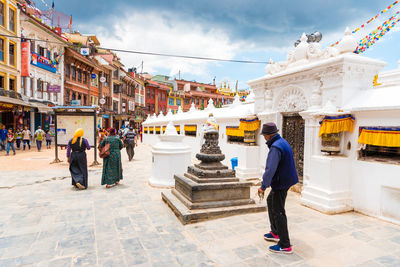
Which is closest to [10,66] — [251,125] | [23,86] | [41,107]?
[23,86]

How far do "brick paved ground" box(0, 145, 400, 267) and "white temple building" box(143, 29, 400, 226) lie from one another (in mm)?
441

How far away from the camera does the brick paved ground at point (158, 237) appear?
131 inches

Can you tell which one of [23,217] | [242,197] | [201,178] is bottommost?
[23,217]

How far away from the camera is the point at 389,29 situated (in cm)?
657

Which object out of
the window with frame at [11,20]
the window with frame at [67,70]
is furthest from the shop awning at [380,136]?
the window with frame at [67,70]

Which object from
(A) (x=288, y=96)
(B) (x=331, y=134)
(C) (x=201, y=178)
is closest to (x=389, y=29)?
(A) (x=288, y=96)

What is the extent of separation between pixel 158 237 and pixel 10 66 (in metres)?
21.6

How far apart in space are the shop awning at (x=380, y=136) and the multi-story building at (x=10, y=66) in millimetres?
20365

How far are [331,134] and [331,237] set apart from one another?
2.22m

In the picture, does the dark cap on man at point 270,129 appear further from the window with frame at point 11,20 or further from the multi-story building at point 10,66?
the window with frame at point 11,20

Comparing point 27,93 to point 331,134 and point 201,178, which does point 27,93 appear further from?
point 331,134

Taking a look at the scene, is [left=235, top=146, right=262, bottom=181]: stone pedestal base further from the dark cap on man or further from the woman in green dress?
the dark cap on man

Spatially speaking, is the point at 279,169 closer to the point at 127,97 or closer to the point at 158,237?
the point at 158,237

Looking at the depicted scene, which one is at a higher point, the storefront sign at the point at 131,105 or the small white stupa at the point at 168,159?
the storefront sign at the point at 131,105
